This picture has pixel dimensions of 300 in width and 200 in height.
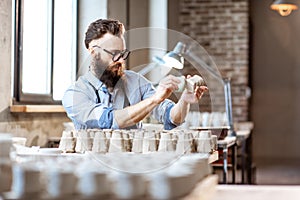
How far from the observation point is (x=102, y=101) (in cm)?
242

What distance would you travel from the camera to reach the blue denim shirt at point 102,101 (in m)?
2.36

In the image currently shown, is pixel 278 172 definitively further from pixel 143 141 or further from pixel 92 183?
pixel 92 183

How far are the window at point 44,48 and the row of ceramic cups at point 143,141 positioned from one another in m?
1.48

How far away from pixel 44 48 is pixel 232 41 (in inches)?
147

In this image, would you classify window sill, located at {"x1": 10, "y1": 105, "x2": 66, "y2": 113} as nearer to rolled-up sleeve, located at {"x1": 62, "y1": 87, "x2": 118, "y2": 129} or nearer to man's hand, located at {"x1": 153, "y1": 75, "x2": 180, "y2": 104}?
rolled-up sleeve, located at {"x1": 62, "y1": 87, "x2": 118, "y2": 129}

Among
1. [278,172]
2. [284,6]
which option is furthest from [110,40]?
[278,172]

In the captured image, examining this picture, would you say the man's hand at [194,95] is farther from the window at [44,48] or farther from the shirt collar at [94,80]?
the window at [44,48]

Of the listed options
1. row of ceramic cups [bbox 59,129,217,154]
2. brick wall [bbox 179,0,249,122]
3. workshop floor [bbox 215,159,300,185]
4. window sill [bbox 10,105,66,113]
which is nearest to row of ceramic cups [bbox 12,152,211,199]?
row of ceramic cups [bbox 59,129,217,154]

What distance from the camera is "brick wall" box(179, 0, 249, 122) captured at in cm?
752

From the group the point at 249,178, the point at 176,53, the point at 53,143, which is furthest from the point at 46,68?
the point at 249,178

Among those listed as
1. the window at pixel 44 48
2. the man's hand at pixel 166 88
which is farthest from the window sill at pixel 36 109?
the man's hand at pixel 166 88

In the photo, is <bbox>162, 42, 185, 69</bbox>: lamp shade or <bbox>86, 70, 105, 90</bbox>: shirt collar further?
<bbox>162, 42, 185, 69</bbox>: lamp shade

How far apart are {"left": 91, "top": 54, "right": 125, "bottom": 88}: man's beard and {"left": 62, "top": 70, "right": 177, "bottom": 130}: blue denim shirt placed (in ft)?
0.07

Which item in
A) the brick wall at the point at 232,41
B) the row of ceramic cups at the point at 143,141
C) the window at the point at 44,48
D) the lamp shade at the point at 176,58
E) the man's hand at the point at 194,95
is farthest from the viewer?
the brick wall at the point at 232,41
